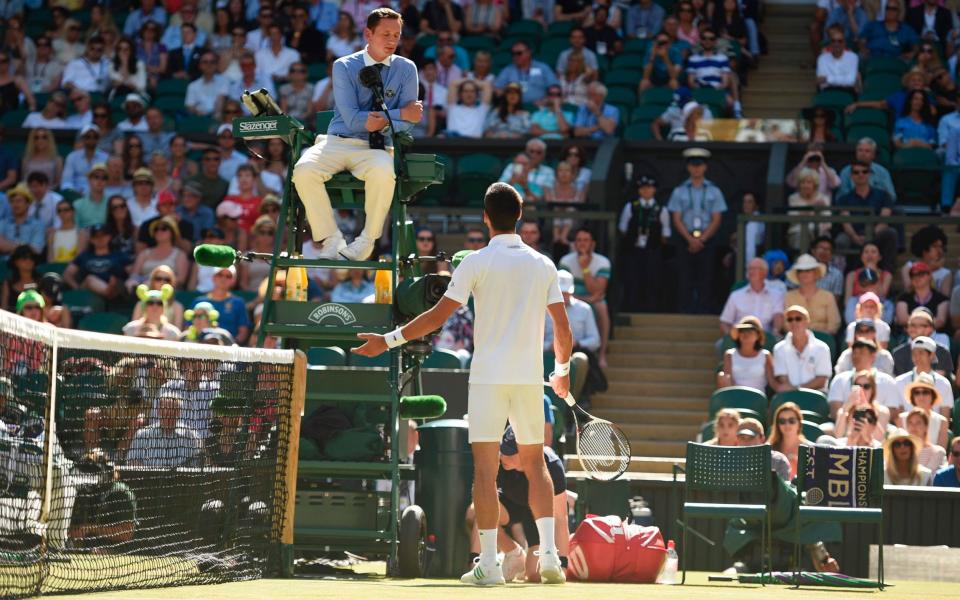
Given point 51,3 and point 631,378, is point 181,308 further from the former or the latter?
point 51,3

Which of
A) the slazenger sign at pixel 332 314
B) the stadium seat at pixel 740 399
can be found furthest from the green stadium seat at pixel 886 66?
the slazenger sign at pixel 332 314

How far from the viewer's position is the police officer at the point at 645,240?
16766mm

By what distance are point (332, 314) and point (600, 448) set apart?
1721 mm

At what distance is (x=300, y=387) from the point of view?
8.60 m

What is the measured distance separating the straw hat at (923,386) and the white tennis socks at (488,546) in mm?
5800

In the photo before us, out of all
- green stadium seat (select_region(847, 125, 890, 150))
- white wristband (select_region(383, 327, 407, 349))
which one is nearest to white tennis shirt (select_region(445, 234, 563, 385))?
white wristband (select_region(383, 327, 407, 349))

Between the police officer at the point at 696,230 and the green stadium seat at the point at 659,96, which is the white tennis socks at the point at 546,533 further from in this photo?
the green stadium seat at the point at 659,96

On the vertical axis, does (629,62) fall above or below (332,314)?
above

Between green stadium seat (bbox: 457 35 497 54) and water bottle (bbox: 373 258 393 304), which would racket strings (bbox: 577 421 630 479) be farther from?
green stadium seat (bbox: 457 35 497 54)

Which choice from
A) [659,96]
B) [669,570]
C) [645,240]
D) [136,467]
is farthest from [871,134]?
[136,467]

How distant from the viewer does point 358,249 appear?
31.3 ft

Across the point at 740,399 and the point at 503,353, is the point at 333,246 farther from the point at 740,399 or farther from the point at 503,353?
the point at 740,399

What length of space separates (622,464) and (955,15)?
40.5ft

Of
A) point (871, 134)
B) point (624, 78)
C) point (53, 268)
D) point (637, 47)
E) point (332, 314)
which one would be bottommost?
point (332, 314)
